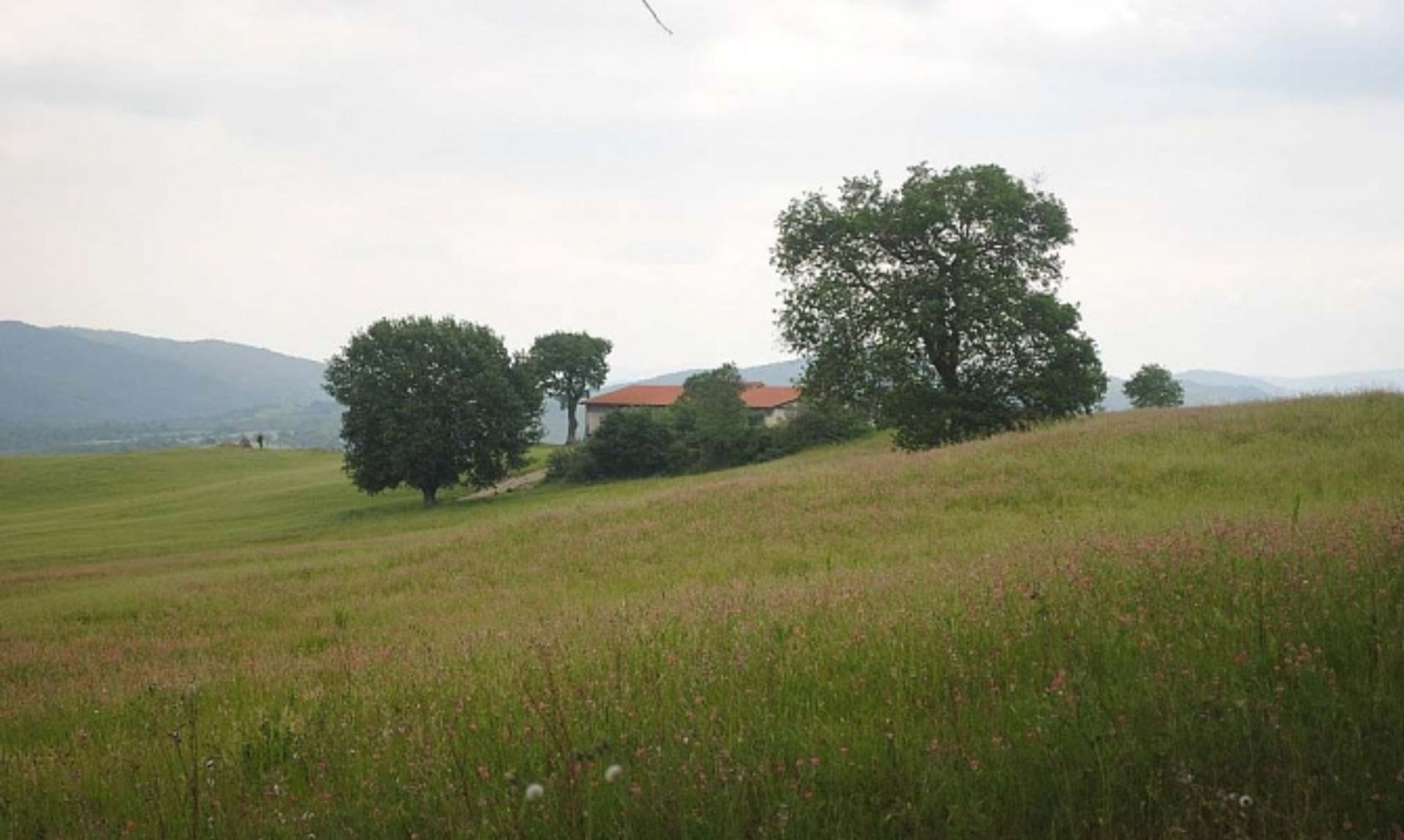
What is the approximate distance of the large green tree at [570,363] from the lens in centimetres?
9988

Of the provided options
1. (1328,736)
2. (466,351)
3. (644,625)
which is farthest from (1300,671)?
(466,351)

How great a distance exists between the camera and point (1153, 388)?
97.2 m

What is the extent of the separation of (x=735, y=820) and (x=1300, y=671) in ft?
9.68

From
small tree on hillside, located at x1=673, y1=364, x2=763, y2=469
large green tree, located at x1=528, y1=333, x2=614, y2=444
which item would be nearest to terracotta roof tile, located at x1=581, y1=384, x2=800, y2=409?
large green tree, located at x1=528, y1=333, x2=614, y2=444

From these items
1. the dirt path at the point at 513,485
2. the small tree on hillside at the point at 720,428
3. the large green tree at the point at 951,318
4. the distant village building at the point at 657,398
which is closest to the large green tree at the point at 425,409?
the dirt path at the point at 513,485

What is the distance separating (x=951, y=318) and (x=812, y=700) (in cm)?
3666

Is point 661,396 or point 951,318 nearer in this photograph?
point 951,318

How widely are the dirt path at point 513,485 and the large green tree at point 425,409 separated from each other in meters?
3.03

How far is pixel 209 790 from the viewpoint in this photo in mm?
4855

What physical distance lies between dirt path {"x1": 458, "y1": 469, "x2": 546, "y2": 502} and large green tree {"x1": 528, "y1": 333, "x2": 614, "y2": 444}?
72.7 feet

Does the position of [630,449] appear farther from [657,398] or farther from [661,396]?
[661,396]

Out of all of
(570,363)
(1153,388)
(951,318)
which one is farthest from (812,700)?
(1153,388)

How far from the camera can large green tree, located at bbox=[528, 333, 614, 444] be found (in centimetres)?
9988

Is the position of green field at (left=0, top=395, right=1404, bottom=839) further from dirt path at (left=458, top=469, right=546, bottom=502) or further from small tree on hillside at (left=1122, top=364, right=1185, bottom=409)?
small tree on hillside at (left=1122, top=364, right=1185, bottom=409)
